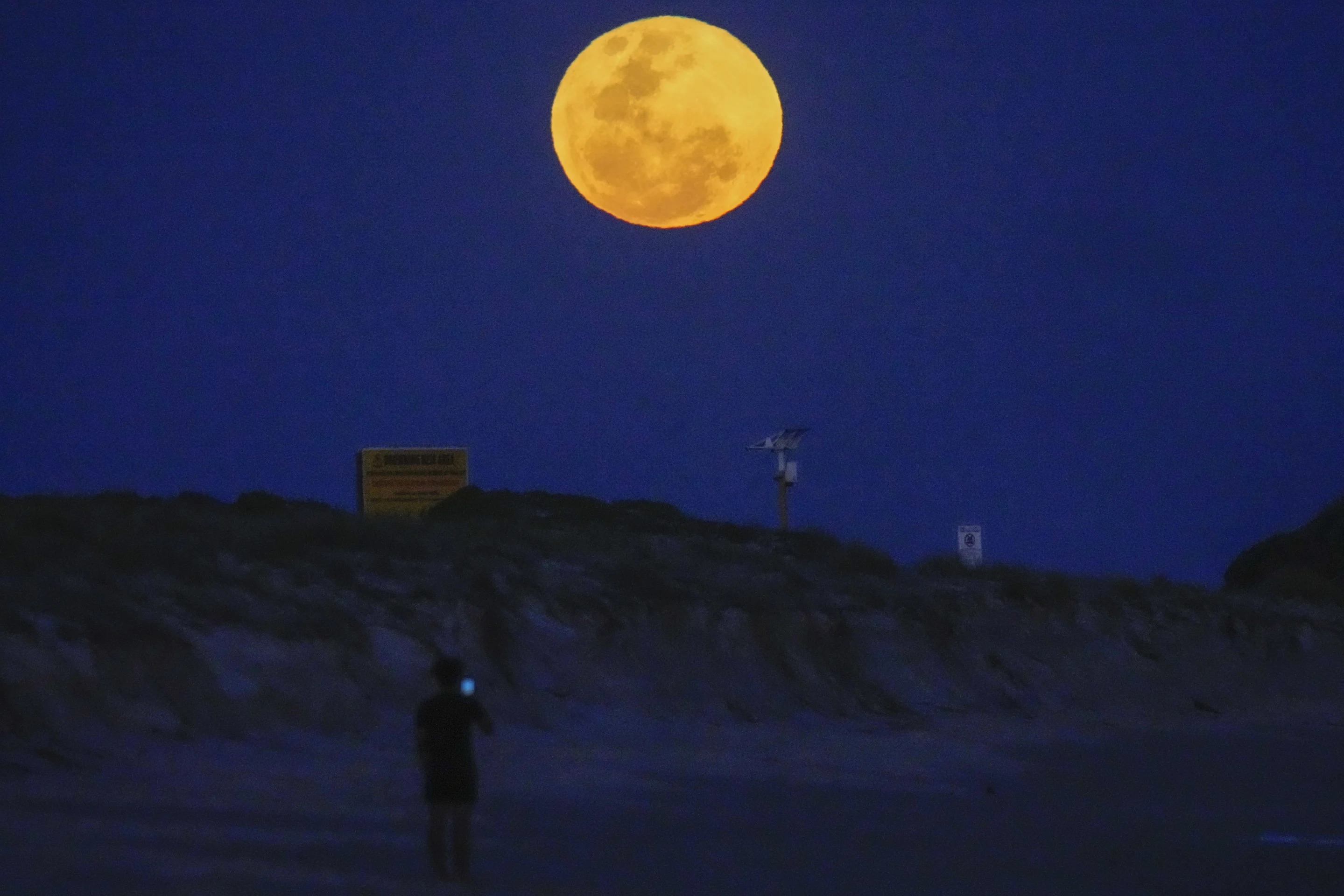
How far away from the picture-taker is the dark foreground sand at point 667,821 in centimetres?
980

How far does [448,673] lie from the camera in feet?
32.3

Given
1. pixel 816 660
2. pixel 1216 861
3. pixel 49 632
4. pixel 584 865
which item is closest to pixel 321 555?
pixel 49 632

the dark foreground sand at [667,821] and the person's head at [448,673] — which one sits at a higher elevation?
the person's head at [448,673]

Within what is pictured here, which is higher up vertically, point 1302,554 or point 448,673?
point 1302,554

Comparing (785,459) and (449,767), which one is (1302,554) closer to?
(785,459)

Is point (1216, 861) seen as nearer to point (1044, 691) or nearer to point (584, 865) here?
point (584, 865)

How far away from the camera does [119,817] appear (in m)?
10.4

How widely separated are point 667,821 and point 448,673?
138 inches

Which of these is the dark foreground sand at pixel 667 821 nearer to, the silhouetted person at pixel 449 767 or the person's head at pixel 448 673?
the silhouetted person at pixel 449 767

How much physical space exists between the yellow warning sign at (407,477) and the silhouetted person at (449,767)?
110ft

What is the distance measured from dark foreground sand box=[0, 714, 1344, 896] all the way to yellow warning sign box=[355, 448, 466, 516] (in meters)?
26.6

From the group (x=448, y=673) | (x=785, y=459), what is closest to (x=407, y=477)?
(x=785, y=459)

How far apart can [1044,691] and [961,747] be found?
705 cm

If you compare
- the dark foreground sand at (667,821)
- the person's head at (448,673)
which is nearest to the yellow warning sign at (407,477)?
the dark foreground sand at (667,821)
